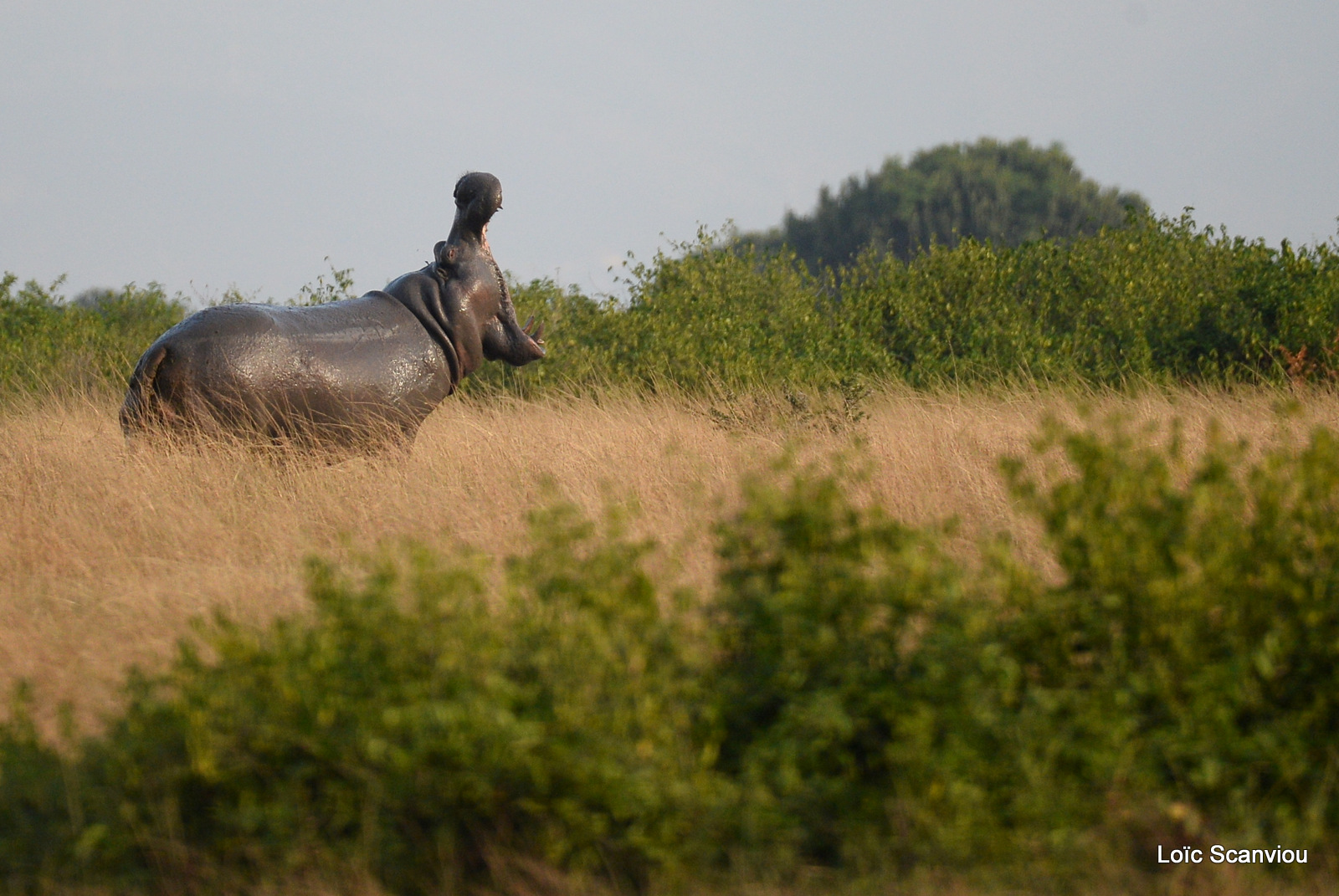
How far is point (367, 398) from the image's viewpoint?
7020 millimetres

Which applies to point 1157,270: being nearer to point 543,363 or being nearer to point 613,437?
point 543,363

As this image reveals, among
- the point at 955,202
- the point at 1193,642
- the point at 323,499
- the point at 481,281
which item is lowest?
the point at 1193,642

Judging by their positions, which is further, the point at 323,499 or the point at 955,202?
the point at 955,202

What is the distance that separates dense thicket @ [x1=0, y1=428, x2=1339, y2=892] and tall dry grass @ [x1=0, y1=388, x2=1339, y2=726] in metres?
0.35

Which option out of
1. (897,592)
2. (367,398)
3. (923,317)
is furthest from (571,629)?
(923,317)

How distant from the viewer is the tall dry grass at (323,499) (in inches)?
183

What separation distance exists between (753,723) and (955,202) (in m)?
49.9

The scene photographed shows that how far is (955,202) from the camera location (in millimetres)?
50844

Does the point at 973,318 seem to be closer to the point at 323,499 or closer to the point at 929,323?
→ the point at 929,323

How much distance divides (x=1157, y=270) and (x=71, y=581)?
13.0m

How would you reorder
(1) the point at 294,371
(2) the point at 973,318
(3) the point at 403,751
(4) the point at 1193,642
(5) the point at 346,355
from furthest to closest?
(2) the point at 973,318, (5) the point at 346,355, (1) the point at 294,371, (4) the point at 1193,642, (3) the point at 403,751

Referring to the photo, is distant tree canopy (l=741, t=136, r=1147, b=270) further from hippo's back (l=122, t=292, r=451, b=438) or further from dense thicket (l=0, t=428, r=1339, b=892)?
dense thicket (l=0, t=428, r=1339, b=892)

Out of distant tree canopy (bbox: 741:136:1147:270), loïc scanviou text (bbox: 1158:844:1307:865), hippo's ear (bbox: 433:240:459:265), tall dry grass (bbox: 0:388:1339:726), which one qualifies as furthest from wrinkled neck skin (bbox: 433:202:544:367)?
distant tree canopy (bbox: 741:136:1147:270)

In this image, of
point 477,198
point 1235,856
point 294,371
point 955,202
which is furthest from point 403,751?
point 955,202
